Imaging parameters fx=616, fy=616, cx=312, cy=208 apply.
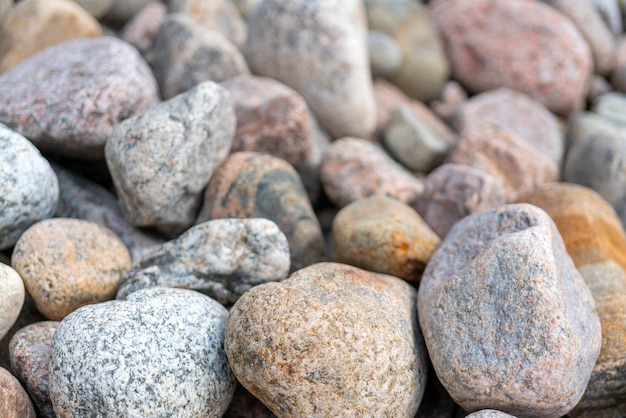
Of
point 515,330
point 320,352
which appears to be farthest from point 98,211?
point 515,330

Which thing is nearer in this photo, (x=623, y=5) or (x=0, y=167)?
(x=0, y=167)

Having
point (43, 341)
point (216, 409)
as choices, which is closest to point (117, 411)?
point (216, 409)

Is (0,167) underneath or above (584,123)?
above

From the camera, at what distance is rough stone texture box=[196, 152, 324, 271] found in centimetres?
340

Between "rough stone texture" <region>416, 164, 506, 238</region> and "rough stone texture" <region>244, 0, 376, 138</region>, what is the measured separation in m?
0.97

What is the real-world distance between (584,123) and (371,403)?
3.92 metres

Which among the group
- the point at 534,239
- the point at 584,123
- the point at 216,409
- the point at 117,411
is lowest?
the point at 584,123

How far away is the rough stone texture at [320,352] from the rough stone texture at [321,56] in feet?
6.75

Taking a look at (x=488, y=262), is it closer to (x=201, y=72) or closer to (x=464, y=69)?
(x=201, y=72)

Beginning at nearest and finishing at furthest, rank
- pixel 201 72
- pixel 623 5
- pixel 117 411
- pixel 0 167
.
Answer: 1. pixel 117 411
2. pixel 0 167
3. pixel 201 72
4. pixel 623 5

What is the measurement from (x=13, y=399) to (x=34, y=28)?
278 centimetres

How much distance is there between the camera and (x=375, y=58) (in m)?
5.39

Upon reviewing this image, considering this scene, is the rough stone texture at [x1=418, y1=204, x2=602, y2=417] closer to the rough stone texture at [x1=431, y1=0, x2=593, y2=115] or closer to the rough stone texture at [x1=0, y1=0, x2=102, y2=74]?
the rough stone texture at [x1=0, y1=0, x2=102, y2=74]

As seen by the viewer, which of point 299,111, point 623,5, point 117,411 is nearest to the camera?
point 117,411
